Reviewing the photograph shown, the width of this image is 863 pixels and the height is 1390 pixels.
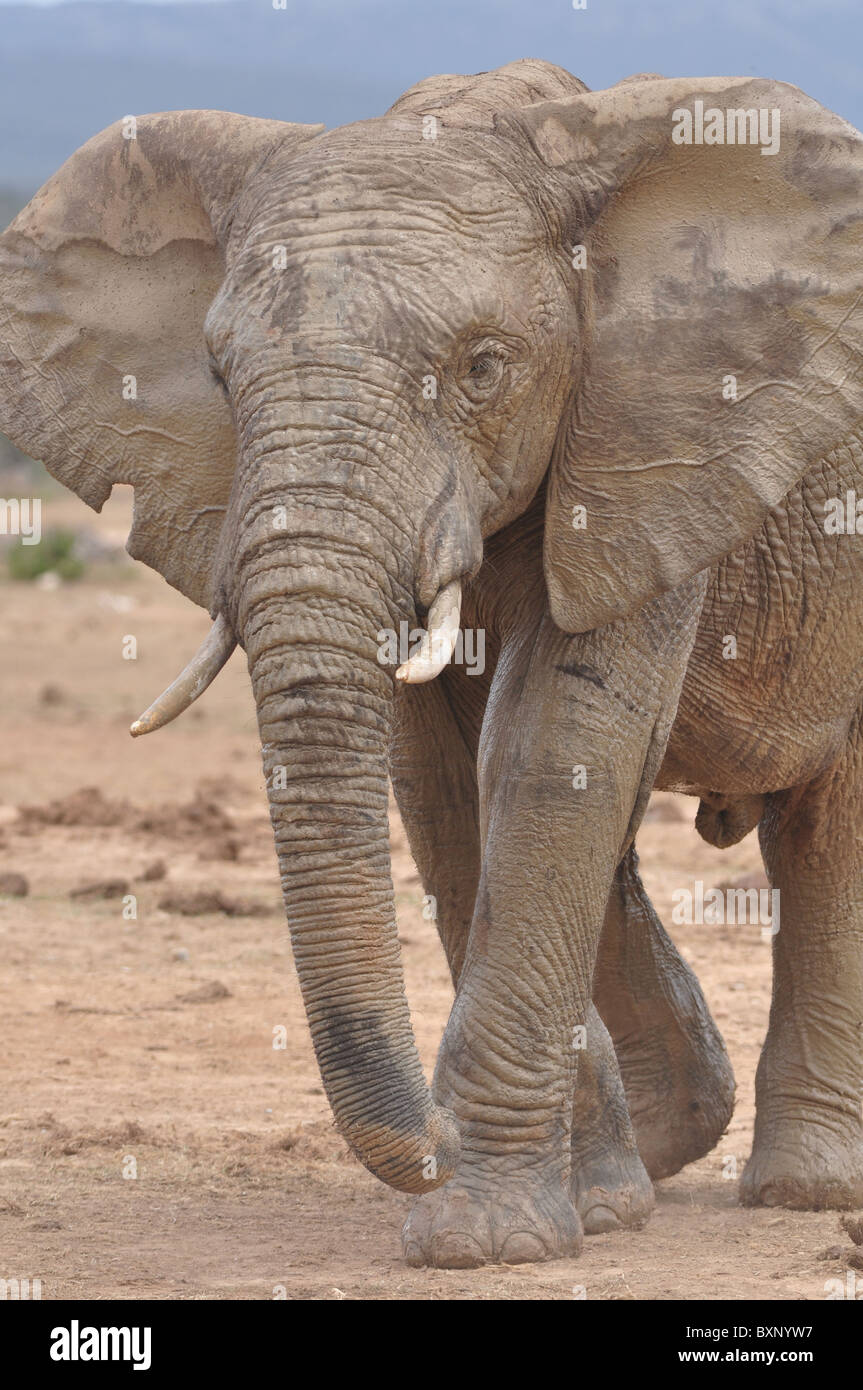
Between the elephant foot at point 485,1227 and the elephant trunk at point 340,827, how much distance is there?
63cm

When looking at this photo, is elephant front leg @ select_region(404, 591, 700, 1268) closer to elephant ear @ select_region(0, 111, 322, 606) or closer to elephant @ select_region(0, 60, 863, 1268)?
elephant @ select_region(0, 60, 863, 1268)

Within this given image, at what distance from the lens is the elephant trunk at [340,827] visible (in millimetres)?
3574

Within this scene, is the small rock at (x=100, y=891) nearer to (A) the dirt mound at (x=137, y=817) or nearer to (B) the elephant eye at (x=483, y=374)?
(A) the dirt mound at (x=137, y=817)

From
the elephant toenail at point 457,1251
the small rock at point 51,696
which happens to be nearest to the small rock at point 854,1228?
the elephant toenail at point 457,1251

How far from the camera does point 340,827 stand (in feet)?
11.9

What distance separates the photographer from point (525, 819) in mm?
4328

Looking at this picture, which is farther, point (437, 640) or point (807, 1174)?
point (807, 1174)

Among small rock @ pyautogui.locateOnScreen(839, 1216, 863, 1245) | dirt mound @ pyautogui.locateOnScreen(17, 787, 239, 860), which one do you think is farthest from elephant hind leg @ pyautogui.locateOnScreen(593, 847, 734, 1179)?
dirt mound @ pyautogui.locateOnScreen(17, 787, 239, 860)

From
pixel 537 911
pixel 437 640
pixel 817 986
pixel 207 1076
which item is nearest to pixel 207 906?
pixel 207 1076

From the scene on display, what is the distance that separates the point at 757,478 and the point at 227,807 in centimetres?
739

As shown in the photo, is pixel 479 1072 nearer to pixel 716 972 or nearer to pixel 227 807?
pixel 716 972

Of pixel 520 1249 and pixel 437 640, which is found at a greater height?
pixel 437 640

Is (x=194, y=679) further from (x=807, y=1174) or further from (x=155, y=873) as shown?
(x=155, y=873)

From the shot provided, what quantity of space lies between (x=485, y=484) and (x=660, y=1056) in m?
2.27
